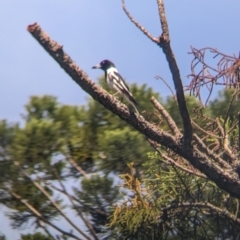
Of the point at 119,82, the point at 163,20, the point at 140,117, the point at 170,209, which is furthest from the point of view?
the point at 119,82

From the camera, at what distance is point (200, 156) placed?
3645 mm

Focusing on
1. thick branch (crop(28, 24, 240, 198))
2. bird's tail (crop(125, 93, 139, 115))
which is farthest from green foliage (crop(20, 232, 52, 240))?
thick branch (crop(28, 24, 240, 198))

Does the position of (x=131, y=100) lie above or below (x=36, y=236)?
above

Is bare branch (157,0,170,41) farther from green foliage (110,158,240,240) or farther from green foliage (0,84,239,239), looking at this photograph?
green foliage (0,84,239,239)

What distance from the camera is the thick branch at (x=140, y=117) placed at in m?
3.33

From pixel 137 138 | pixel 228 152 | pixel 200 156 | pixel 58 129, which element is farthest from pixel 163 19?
pixel 58 129

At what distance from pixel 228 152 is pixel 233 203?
0.64 m

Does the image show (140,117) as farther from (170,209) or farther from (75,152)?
(75,152)

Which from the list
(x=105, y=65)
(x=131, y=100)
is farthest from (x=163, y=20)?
(x=105, y=65)

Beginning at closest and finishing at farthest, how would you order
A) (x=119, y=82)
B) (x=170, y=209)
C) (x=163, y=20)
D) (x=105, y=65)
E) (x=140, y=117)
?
(x=163, y=20)
(x=140, y=117)
(x=170, y=209)
(x=119, y=82)
(x=105, y=65)

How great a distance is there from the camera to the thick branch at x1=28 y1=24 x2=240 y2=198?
3.33 meters

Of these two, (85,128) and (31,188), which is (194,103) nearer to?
(85,128)

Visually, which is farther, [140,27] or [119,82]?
[119,82]

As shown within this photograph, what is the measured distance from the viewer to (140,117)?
3.55 m
